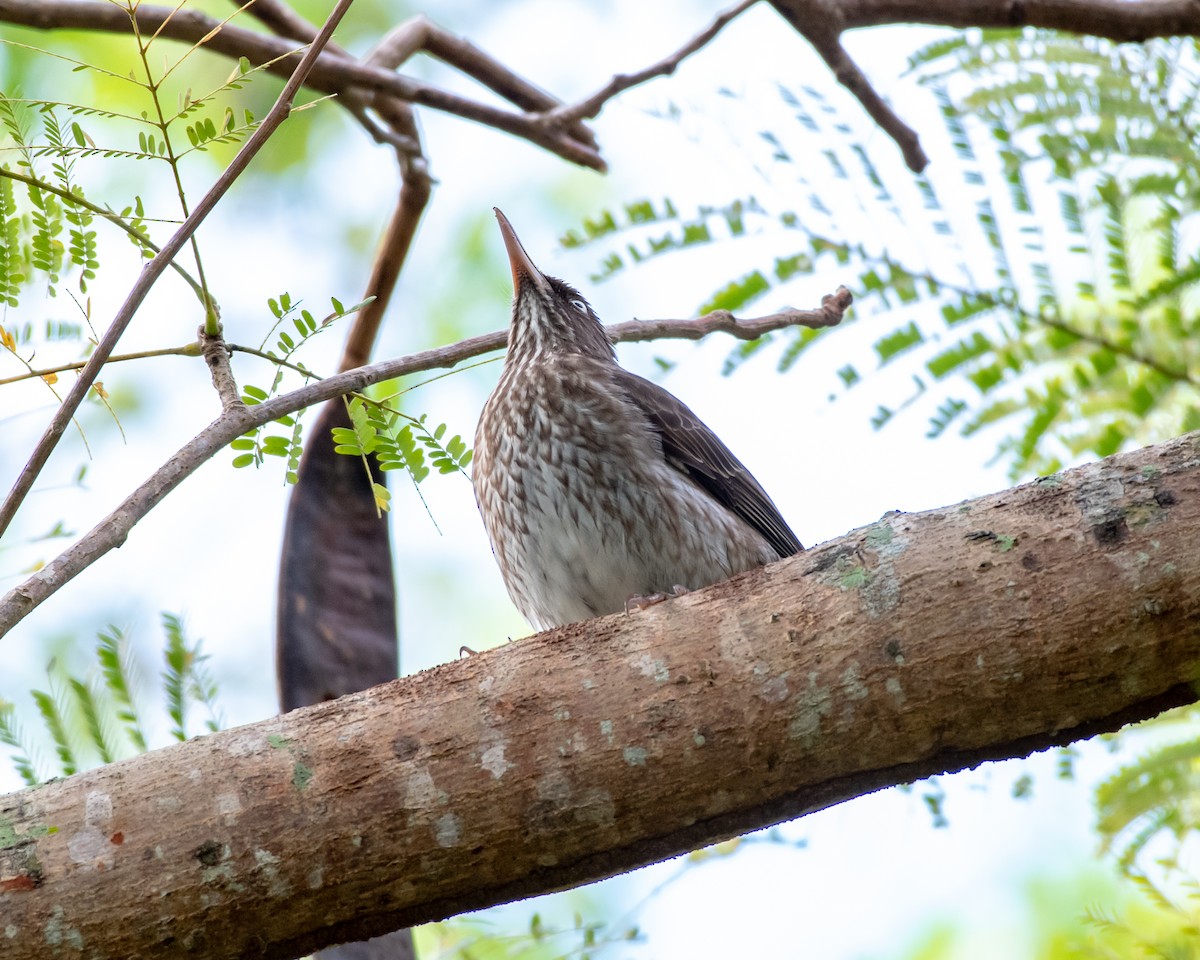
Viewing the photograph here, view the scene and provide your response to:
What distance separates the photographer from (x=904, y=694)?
8.36 ft

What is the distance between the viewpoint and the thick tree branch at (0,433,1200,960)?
8.14ft

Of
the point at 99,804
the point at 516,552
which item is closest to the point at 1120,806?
the point at 516,552

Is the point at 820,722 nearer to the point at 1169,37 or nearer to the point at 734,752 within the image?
the point at 734,752

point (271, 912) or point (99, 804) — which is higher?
point (99, 804)

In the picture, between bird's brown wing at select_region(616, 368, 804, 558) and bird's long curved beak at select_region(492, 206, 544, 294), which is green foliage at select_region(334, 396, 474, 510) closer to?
bird's brown wing at select_region(616, 368, 804, 558)

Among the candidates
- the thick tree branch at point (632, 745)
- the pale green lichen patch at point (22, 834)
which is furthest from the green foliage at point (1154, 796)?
the pale green lichen patch at point (22, 834)

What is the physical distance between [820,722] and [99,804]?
4.72ft

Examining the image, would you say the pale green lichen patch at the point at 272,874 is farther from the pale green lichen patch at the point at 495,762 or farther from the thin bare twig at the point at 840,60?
the thin bare twig at the point at 840,60

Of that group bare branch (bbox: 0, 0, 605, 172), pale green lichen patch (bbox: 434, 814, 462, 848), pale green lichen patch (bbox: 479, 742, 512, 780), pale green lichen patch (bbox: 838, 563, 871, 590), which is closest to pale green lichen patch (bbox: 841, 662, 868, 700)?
pale green lichen patch (bbox: 838, 563, 871, 590)

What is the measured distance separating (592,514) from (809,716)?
4.29 feet

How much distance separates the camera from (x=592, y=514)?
373cm

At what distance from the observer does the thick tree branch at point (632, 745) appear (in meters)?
2.48

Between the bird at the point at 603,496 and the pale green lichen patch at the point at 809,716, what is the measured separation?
3.60ft

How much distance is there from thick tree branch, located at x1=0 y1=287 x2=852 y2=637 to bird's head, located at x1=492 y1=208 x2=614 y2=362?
1.29 metres
